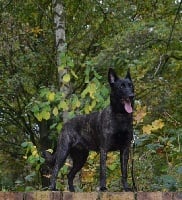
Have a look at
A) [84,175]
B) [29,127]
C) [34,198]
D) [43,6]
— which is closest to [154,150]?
[84,175]

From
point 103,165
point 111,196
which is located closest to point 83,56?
point 103,165

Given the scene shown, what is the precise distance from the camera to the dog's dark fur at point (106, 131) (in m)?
4.50

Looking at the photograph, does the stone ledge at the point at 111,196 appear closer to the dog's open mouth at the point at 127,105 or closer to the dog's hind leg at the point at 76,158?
the dog's hind leg at the point at 76,158

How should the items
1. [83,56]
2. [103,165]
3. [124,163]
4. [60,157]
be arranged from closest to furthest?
[103,165]
[124,163]
[60,157]
[83,56]

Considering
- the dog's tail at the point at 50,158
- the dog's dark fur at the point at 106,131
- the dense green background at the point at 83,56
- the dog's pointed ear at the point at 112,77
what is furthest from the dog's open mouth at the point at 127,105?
the dense green background at the point at 83,56

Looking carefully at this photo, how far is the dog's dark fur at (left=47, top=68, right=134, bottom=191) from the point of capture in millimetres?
4504

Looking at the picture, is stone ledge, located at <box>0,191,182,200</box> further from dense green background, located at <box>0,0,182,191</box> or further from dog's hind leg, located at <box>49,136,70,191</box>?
dense green background, located at <box>0,0,182,191</box>

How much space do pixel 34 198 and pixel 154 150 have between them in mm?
1742

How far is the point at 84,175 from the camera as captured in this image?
6895 mm

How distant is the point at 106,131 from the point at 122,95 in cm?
32

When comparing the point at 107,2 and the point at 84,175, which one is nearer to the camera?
the point at 84,175

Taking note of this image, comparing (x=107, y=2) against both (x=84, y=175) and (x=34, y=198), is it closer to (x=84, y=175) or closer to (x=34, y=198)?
(x=84, y=175)

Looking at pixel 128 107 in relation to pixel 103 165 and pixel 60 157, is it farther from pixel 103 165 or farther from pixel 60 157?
pixel 60 157

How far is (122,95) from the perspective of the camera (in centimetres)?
445
